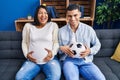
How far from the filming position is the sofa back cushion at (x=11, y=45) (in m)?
2.16

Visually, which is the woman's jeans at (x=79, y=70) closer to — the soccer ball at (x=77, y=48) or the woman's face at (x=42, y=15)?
the soccer ball at (x=77, y=48)

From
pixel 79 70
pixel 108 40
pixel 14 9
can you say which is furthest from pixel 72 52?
pixel 14 9

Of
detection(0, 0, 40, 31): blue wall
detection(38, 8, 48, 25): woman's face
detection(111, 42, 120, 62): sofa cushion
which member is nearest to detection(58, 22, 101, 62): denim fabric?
detection(38, 8, 48, 25): woman's face

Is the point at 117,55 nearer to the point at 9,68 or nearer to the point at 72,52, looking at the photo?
the point at 72,52

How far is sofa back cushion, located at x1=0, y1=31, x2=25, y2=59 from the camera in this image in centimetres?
216

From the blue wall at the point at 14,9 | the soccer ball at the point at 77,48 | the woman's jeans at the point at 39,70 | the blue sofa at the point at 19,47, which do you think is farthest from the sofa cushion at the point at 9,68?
the blue wall at the point at 14,9

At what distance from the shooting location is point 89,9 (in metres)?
3.40

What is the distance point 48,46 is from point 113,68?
2.44 ft

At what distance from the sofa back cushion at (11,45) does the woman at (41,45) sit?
0.19 m

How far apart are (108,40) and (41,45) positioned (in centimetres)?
84

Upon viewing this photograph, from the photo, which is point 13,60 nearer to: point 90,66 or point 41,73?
point 41,73

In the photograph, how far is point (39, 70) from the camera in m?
1.81

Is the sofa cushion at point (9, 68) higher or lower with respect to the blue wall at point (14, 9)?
lower

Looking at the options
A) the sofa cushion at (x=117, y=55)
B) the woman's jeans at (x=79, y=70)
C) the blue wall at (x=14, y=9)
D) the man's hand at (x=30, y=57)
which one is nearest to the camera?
the woman's jeans at (x=79, y=70)
